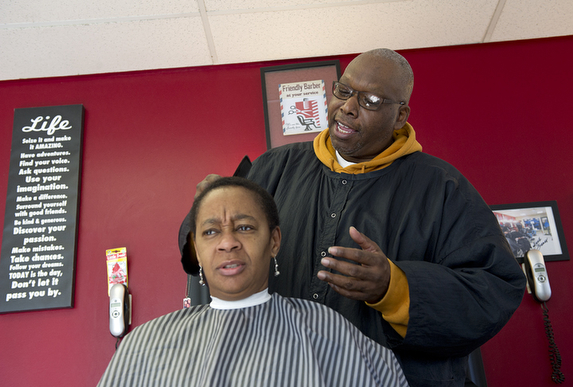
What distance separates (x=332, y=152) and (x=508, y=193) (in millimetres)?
1887

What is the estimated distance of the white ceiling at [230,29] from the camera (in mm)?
2707

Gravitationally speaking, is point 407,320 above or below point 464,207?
below

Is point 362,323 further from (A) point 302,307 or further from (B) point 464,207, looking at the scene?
(B) point 464,207

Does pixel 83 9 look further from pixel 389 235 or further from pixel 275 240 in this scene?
pixel 389 235

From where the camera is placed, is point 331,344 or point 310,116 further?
point 310,116

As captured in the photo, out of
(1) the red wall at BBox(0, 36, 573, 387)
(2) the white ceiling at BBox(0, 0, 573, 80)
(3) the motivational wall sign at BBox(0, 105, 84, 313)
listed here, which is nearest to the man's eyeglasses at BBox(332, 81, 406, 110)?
(2) the white ceiling at BBox(0, 0, 573, 80)

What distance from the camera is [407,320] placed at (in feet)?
3.89

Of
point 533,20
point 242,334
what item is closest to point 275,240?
point 242,334

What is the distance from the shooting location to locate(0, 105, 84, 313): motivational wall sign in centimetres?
287

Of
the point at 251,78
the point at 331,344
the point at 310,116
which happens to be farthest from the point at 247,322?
the point at 251,78

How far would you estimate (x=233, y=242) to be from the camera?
1286mm

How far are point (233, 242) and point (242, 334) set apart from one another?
10.4 inches

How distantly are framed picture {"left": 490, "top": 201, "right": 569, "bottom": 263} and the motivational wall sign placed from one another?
2889 mm

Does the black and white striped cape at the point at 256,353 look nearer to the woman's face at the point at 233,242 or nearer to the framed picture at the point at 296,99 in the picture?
the woman's face at the point at 233,242
